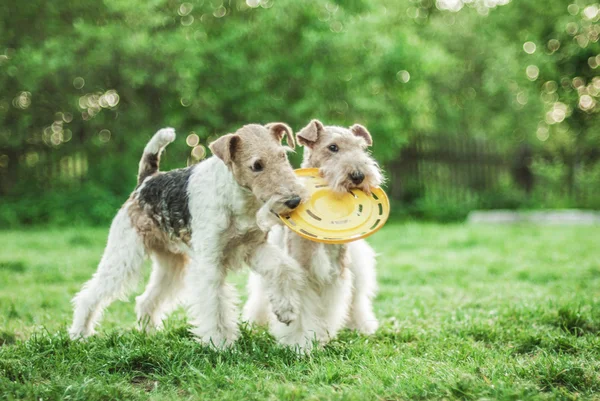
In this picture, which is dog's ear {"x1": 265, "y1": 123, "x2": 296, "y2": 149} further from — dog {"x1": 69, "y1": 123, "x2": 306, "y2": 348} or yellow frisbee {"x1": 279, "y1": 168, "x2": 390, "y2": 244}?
yellow frisbee {"x1": 279, "y1": 168, "x2": 390, "y2": 244}

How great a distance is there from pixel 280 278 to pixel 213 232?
1.86 feet

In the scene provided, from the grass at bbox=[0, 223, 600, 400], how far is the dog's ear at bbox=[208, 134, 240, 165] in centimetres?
129

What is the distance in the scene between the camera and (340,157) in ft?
13.2

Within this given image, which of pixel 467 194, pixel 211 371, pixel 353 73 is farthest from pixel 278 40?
pixel 211 371

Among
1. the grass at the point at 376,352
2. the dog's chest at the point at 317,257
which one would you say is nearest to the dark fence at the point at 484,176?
the grass at the point at 376,352

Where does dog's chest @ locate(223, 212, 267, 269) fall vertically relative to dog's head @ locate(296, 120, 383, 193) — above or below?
below

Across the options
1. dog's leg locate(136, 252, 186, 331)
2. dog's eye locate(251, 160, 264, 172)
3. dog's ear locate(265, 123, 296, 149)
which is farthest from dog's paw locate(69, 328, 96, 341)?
dog's ear locate(265, 123, 296, 149)

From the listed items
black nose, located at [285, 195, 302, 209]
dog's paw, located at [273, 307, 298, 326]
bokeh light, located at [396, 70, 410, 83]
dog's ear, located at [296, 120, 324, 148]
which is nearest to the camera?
black nose, located at [285, 195, 302, 209]

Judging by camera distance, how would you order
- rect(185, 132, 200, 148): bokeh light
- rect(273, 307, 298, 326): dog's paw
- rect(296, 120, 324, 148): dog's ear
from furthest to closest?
1. rect(185, 132, 200, 148): bokeh light
2. rect(296, 120, 324, 148): dog's ear
3. rect(273, 307, 298, 326): dog's paw

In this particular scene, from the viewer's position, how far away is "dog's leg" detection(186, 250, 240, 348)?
12.3 feet

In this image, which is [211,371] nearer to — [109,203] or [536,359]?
[536,359]

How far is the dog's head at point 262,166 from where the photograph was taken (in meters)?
3.48

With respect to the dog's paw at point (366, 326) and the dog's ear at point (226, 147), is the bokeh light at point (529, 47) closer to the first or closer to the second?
the dog's paw at point (366, 326)

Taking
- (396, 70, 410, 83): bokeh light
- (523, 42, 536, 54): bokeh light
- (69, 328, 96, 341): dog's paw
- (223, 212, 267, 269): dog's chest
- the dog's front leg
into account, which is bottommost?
(69, 328, 96, 341): dog's paw
